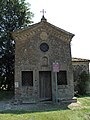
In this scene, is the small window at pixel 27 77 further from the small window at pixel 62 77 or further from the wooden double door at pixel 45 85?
the small window at pixel 62 77

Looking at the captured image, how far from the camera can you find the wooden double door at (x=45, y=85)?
1973 centimetres

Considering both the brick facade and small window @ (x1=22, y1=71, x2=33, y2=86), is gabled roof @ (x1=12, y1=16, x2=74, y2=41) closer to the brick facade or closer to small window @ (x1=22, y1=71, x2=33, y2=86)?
the brick facade

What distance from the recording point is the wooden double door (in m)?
19.7

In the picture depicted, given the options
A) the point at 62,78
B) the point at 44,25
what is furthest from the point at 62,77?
the point at 44,25

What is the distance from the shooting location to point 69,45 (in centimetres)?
2042

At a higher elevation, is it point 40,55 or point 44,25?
point 44,25

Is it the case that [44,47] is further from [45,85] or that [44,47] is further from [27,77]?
[45,85]

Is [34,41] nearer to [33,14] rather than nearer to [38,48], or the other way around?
[38,48]

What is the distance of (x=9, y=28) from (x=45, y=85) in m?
10.2

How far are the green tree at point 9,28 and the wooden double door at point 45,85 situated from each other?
24.5 feet

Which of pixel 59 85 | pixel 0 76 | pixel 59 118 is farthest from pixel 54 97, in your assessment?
pixel 0 76

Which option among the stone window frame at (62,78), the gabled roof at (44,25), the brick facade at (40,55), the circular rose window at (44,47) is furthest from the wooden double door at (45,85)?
the gabled roof at (44,25)

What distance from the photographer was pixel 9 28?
27.2m

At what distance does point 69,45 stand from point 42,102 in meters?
5.48
